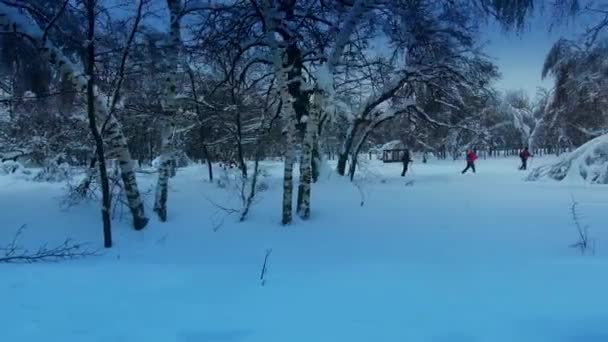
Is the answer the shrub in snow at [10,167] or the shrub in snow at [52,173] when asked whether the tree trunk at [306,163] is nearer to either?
the shrub in snow at [52,173]

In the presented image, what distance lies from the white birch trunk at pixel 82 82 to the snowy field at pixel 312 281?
55cm

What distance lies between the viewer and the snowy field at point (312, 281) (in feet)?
10.0

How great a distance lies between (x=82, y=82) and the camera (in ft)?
22.0

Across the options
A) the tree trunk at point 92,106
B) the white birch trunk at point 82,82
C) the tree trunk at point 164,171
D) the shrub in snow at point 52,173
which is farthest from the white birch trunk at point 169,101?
the shrub in snow at point 52,173

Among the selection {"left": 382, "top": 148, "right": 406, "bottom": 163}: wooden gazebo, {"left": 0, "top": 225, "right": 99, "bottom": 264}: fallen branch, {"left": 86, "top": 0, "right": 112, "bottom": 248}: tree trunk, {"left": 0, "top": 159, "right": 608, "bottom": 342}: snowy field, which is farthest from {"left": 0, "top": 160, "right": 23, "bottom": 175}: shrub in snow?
{"left": 382, "top": 148, "right": 406, "bottom": 163}: wooden gazebo

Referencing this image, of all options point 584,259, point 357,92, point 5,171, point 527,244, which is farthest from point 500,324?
point 5,171

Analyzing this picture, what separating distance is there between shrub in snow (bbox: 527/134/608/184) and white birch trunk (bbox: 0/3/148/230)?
51.3ft

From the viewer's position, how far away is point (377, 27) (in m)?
8.17

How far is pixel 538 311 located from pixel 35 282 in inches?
182

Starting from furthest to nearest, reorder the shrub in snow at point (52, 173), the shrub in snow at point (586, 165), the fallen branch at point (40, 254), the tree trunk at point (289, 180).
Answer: the shrub in snow at point (52, 173) < the shrub in snow at point (586, 165) < the tree trunk at point (289, 180) < the fallen branch at point (40, 254)

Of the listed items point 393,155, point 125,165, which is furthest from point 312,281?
point 393,155

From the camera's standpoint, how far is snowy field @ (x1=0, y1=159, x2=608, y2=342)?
10.0 feet

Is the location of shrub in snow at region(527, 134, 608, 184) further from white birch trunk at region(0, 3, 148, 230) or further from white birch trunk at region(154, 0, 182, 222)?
white birch trunk at region(0, 3, 148, 230)

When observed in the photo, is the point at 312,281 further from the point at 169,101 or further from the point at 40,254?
the point at 169,101
